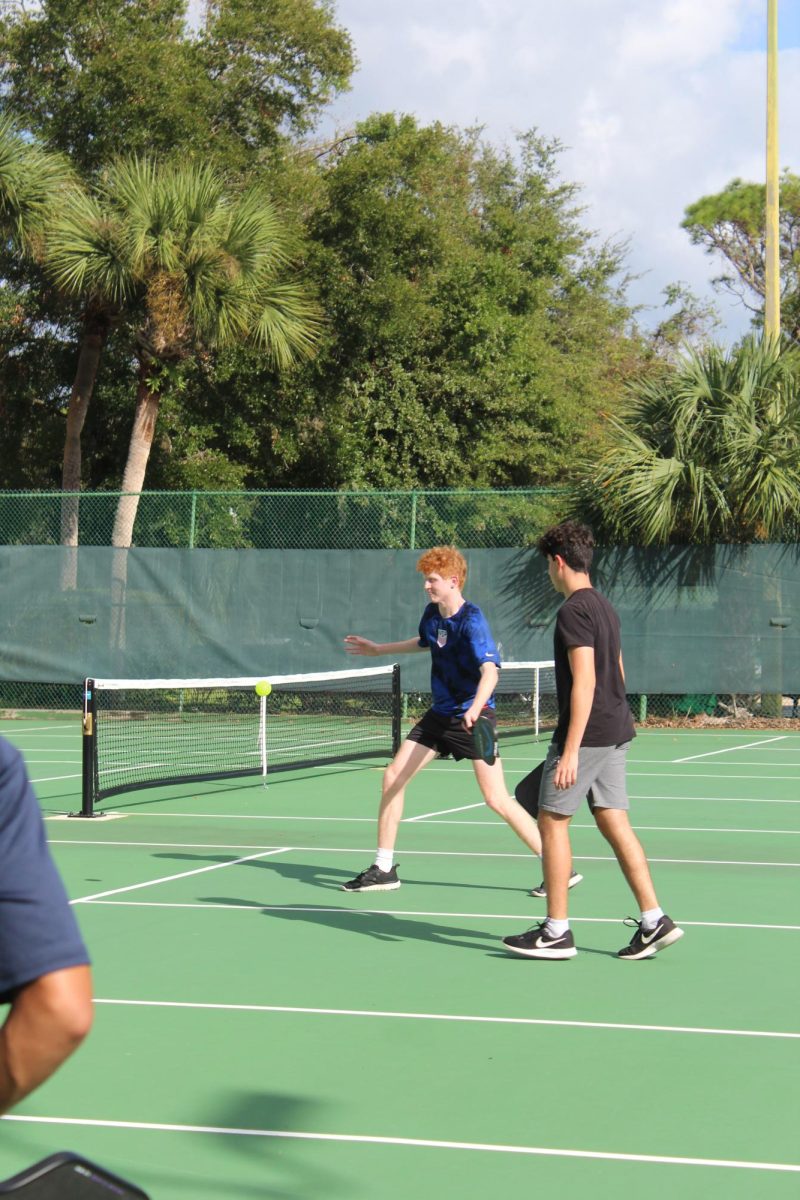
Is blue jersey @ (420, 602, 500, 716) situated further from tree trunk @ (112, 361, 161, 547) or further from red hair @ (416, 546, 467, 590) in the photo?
tree trunk @ (112, 361, 161, 547)

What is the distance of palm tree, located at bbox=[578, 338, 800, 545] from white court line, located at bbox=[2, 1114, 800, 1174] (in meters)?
14.9

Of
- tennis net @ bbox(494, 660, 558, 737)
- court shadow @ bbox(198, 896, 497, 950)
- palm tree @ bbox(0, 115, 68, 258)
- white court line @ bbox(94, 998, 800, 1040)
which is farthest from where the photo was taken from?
palm tree @ bbox(0, 115, 68, 258)

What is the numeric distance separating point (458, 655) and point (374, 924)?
1531 mm

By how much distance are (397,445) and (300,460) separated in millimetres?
1573

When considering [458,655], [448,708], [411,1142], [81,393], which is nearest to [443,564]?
[458,655]

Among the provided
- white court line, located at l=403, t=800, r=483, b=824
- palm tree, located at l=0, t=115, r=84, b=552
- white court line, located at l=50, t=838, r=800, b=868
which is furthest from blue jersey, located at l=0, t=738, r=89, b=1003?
palm tree, located at l=0, t=115, r=84, b=552

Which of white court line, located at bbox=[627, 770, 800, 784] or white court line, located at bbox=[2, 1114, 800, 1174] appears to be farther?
white court line, located at bbox=[627, 770, 800, 784]

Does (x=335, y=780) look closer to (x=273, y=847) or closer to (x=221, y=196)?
(x=273, y=847)

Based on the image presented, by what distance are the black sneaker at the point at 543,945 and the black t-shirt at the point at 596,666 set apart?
840 millimetres

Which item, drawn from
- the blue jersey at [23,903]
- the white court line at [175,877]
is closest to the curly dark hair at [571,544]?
the white court line at [175,877]

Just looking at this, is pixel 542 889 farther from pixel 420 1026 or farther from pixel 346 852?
pixel 420 1026

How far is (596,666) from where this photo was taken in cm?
654

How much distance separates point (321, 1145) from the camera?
4.31 meters

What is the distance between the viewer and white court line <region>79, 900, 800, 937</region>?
7.43m
